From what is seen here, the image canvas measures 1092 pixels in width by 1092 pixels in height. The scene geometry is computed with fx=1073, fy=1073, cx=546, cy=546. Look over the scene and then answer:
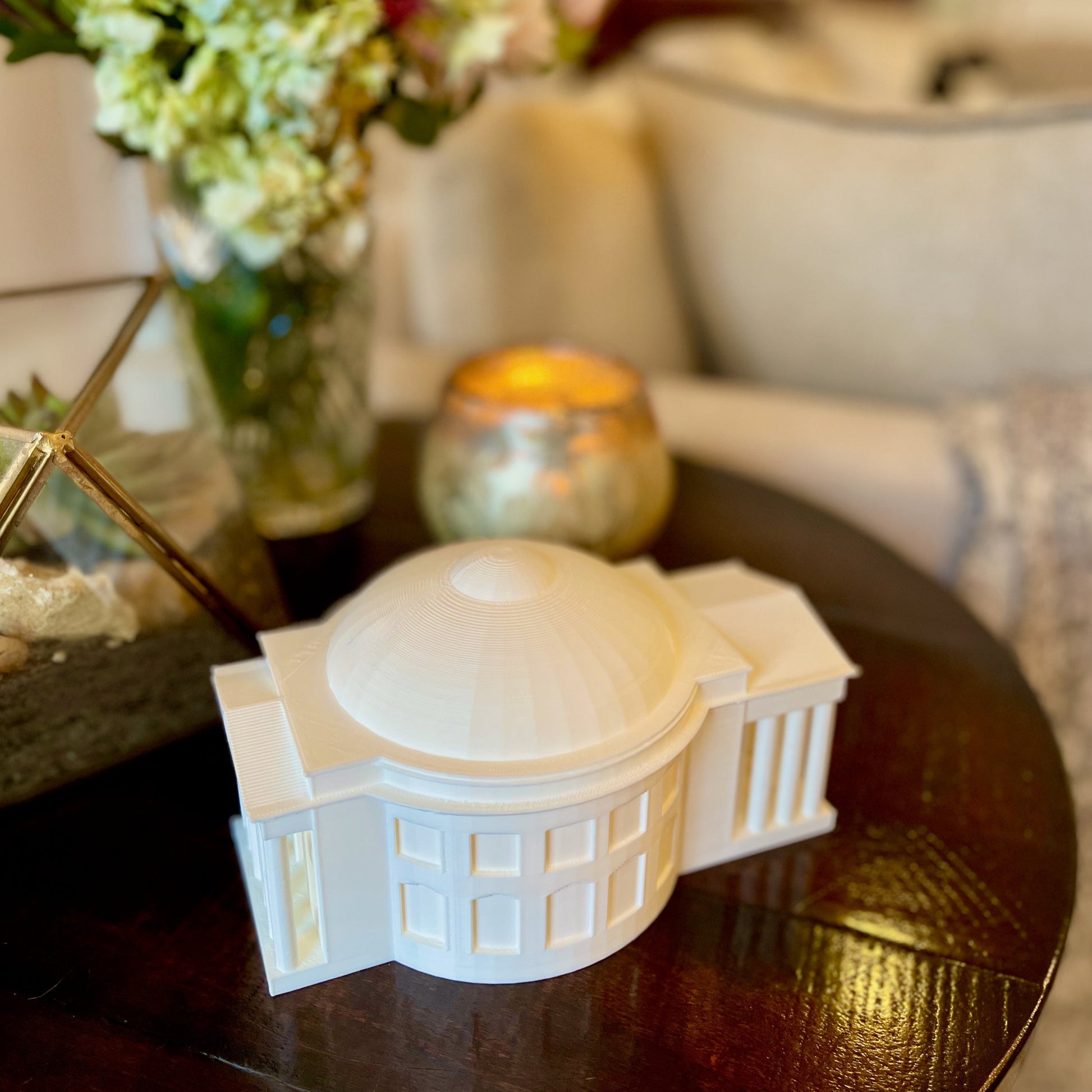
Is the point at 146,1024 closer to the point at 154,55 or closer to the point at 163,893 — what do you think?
the point at 163,893

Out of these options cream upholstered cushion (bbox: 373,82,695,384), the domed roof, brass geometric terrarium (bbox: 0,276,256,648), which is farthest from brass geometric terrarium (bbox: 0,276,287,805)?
cream upholstered cushion (bbox: 373,82,695,384)

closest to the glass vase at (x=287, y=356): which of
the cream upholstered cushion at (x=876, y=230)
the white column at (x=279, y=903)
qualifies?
the white column at (x=279, y=903)

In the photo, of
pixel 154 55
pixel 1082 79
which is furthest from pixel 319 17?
pixel 1082 79

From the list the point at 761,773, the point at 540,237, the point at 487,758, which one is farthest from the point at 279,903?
the point at 540,237

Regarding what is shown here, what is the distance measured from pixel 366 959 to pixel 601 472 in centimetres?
31

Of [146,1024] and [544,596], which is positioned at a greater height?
[544,596]

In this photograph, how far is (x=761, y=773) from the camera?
0.50m

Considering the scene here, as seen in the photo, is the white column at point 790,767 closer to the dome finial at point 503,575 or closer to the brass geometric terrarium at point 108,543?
the dome finial at point 503,575

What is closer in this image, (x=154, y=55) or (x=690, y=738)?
(x=690, y=738)

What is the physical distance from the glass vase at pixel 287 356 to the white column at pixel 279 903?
32 centimetres

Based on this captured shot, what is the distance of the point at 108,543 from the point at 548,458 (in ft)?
0.81

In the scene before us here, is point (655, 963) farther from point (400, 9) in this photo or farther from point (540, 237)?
point (540, 237)

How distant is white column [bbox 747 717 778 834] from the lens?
488mm

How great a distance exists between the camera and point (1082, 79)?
1.32 meters
